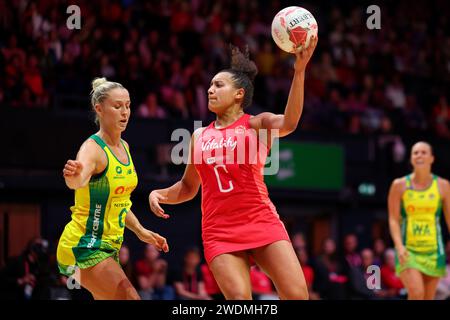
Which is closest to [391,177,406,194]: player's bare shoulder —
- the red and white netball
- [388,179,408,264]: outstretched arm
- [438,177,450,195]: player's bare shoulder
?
[388,179,408,264]: outstretched arm

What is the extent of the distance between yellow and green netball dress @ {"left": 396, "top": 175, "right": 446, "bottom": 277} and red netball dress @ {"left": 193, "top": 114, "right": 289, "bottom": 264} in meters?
3.72

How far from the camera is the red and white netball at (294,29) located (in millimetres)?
6273

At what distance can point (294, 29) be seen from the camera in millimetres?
6344

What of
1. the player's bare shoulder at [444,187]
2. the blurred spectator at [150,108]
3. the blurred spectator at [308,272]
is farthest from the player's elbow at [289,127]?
the blurred spectator at [150,108]

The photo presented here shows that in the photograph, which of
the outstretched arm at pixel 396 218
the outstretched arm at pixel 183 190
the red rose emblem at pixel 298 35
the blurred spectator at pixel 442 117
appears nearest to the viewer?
the red rose emblem at pixel 298 35

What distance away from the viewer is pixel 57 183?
1345 centimetres

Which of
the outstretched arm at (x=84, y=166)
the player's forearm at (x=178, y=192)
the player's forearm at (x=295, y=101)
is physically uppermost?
the player's forearm at (x=295, y=101)

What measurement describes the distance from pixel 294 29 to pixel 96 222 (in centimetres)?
203

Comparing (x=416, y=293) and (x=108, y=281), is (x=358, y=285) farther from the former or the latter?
(x=108, y=281)

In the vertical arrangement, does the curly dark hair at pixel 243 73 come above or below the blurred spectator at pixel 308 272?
above

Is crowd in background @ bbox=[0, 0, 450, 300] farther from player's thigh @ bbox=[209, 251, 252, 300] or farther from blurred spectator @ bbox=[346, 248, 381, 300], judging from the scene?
player's thigh @ bbox=[209, 251, 252, 300]

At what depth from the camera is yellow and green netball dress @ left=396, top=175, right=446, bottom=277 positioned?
962 centimetres

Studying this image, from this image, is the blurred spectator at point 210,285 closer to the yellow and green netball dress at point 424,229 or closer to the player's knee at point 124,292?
the yellow and green netball dress at point 424,229
